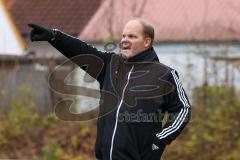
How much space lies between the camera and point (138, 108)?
518 cm

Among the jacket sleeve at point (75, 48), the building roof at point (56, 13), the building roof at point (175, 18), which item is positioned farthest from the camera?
the building roof at point (56, 13)

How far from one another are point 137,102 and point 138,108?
6 cm

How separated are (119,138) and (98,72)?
0.75m

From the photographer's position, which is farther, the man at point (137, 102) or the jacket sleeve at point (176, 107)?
the jacket sleeve at point (176, 107)

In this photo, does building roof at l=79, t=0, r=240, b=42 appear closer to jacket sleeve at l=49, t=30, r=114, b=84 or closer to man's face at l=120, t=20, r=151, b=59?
jacket sleeve at l=49, t=30, r=114, b=84

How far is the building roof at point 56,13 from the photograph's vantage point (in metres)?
20.8

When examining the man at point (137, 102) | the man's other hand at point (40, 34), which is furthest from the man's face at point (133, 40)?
the man's other hand at point (40, 34)

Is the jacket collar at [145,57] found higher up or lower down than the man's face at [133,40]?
lower down

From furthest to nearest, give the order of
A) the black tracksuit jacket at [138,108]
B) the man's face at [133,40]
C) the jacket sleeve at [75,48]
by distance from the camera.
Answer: the jacket sleeve at [75,48] < the man's face at [133,40] < the black tracksuit jacket at [138,108]

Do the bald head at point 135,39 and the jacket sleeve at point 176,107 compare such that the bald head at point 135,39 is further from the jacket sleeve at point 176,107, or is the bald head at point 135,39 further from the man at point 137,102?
the jacket sleeve at point 176,107

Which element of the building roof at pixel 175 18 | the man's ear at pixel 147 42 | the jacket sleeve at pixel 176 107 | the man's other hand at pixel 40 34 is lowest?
the jacket sleeve at pixel 176 107

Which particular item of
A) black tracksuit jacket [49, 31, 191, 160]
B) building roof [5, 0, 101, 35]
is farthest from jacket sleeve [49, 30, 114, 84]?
building roof [5, 0, 101, 35]

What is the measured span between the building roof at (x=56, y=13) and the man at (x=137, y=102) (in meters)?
14.9

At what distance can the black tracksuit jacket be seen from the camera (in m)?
5.18
